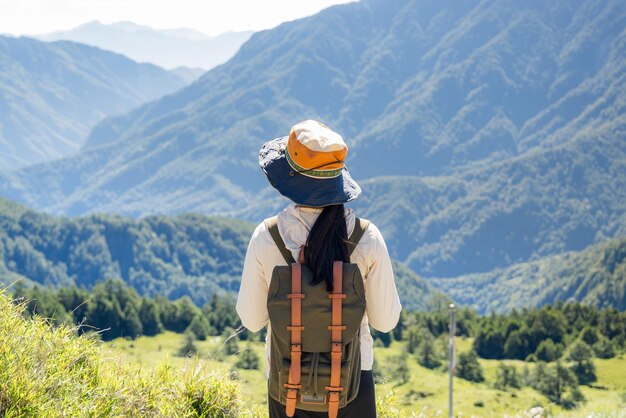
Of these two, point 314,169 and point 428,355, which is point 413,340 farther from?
point 314,169

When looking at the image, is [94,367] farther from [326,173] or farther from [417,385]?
[417,385]

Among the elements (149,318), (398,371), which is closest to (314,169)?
(398,371)

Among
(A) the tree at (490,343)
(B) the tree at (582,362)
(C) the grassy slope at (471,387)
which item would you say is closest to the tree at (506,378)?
(C) the grassy slope at (471,387)

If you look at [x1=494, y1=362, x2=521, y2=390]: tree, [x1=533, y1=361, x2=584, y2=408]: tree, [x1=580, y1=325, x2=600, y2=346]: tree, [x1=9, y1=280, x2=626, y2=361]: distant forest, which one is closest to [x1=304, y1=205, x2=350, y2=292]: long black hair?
[x1=533, y1=361, x2=584, y2=408]: tree

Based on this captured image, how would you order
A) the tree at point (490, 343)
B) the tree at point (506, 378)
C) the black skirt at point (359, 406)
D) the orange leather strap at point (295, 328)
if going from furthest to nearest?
the tree at point (490, 343) → the tree at point (506, 378) → the black skirt at point (359, 406) → the orange leather strap at point (295, 328)

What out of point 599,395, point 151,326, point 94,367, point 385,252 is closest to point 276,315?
point 385,252

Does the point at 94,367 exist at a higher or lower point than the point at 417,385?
higher

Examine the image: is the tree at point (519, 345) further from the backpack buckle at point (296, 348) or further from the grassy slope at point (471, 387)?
the backpack buckle at point (296, 348)

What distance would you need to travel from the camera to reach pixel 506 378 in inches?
2459

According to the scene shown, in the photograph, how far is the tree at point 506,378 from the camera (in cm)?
6184

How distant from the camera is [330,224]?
144 inches

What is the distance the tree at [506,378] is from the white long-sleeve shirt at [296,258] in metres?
61.0

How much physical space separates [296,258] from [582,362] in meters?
62.4

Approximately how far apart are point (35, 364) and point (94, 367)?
0.68m
